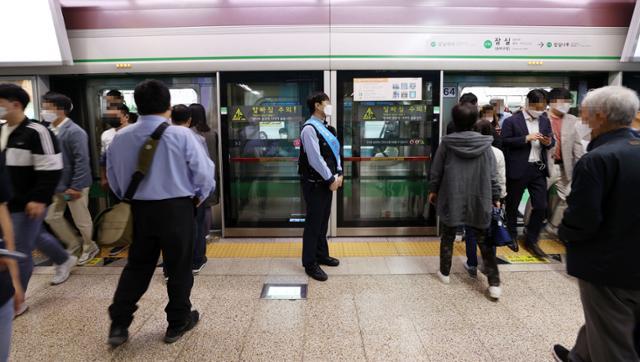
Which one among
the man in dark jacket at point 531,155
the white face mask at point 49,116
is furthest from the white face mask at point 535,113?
the white face mask at point 49,116

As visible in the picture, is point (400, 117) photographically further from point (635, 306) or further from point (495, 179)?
point (635, 306)

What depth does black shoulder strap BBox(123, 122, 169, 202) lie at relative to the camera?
234cm

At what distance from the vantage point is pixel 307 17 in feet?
14.4

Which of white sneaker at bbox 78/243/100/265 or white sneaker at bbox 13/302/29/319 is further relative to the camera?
white sneaker at bbox 78/243/100/265

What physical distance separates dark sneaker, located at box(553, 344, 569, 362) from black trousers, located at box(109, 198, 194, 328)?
2362mm

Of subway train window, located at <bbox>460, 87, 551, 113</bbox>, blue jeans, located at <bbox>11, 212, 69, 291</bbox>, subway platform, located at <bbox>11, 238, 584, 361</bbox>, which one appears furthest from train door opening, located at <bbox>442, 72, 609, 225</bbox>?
blue jeans, located at <bbox>11, 212, 69, 291</bbox>

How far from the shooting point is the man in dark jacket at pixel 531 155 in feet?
13.1

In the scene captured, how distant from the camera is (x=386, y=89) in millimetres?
4578

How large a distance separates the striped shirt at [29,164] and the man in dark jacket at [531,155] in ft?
13.2

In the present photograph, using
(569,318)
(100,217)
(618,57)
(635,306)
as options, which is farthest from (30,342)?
(618,57)

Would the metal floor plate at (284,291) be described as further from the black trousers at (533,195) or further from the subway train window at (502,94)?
the subway train window at (502,94)

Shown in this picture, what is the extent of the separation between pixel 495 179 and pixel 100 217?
10.3ft

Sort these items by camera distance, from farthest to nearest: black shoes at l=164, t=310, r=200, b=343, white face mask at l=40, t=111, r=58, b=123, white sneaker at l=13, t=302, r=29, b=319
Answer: white face mask at l=40, t=111, r=58, b=123, white sneaker at l=13, t=302, r=29, b=319, black shoes at l=164, t=310, r=200, b=343

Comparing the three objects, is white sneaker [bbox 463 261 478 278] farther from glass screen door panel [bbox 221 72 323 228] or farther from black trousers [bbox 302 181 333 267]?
glass screen door panel [bbox 221 72 323 228]
